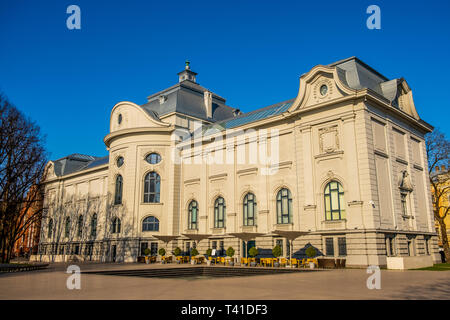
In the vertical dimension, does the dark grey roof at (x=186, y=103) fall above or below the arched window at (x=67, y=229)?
above

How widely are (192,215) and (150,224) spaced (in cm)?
477

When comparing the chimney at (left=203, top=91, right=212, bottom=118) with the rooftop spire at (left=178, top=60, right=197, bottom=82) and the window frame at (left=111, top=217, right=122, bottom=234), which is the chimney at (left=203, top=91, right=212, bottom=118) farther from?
the window frame at (left=111, top=217, right=122, bottom=234)

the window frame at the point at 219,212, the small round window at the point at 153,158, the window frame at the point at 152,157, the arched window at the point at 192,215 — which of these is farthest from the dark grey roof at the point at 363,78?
the small round window at the point at 153,158

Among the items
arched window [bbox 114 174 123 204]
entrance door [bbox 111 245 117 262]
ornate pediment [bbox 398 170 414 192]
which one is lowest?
entrance door [bbox 111 245 117 262]

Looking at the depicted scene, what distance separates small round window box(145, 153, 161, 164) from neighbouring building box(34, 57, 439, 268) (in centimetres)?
13

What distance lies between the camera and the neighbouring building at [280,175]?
29.3 meters

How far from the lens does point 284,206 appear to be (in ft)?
112

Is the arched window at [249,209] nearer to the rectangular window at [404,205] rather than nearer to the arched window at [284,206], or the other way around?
the arched window at [284,206]

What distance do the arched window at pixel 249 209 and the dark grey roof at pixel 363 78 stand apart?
13.5 metres

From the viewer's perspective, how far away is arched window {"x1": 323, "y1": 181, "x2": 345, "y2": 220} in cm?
2966

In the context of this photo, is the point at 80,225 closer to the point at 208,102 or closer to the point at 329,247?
the point at 208,102

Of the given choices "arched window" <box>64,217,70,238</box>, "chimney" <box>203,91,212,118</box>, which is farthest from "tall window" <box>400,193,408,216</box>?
"arched window" <box>64,217,70,238</box>

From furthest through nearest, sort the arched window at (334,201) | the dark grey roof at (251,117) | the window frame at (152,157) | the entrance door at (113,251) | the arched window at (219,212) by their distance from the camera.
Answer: the window frame at (152,157) < the entrance door at (113,251) < the arched window at (219,212) < the dark grey roof at (251,117) < the arched window at (334,201)
